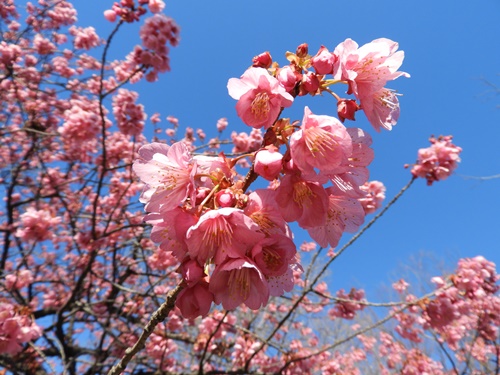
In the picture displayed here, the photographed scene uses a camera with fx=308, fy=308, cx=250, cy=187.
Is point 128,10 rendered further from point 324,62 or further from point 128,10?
point 324,62

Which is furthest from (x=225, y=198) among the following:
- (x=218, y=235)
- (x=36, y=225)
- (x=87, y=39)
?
(x=87, y=39)

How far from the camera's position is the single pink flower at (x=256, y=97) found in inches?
36.1

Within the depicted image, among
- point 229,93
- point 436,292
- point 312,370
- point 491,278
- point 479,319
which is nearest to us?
point 229,93

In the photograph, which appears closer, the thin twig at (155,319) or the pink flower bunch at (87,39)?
the thin twig at (155,319)

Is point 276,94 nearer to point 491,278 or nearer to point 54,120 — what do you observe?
point 491,278

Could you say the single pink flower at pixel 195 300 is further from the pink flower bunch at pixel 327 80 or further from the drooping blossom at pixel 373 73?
the drooping blossom at pixel 373 73

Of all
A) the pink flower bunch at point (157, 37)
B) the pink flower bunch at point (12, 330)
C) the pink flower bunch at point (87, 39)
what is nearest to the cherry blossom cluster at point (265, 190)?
the pink flower bunch at point (12, 330)

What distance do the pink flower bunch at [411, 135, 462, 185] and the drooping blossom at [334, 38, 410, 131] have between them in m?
2.58

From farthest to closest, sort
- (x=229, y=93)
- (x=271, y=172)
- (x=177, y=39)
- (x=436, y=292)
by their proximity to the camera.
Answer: (x=177, y=39)
(x=436, y=292)
(x=229, y=93)
(x=271, y=172)

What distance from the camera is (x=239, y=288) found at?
89cm

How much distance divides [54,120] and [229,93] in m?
5.90

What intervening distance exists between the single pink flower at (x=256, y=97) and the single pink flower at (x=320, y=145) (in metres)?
0.12

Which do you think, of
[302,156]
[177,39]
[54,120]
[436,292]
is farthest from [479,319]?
[54,120]

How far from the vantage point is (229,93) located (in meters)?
0.96
